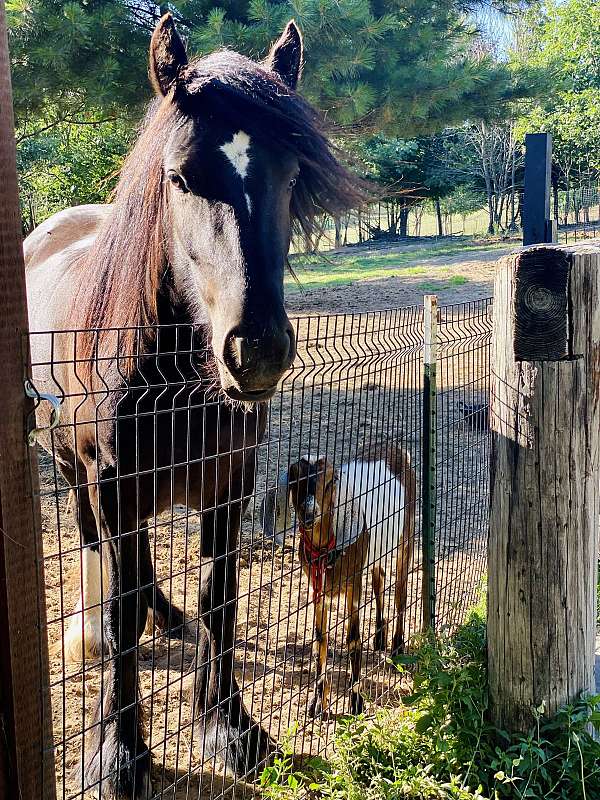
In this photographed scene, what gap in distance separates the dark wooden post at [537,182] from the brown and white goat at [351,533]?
75.9 inches

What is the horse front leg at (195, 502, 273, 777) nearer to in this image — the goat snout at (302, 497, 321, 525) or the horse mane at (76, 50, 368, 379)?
the goat snout at (302, 497, 321, 525)

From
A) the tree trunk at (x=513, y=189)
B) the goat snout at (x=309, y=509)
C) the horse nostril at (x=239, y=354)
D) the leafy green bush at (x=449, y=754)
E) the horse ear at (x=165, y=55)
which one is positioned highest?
the tree trunk at (x=513, y=189)

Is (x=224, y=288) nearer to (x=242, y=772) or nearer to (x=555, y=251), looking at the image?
(x=555, y=251)

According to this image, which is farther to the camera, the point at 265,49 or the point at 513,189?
the point at 513,189

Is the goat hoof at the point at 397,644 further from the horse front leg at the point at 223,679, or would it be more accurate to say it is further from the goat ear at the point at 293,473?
the goat ear at the point at 293,473

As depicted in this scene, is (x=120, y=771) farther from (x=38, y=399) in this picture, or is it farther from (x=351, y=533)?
(x=38, y=399)

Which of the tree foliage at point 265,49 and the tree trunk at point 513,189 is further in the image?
the tree trunk at point 513,189

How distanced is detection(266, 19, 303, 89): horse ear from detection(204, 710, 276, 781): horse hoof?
265 centimetres

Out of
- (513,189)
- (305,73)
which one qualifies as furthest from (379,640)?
(513,189)

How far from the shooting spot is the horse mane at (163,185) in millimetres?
2514

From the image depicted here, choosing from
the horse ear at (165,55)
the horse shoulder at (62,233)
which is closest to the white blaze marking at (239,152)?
the horse ear at (165,55)

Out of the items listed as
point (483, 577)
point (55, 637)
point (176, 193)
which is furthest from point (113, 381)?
point (483, 577)

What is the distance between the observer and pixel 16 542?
1.53m

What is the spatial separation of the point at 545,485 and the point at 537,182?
2.68m
